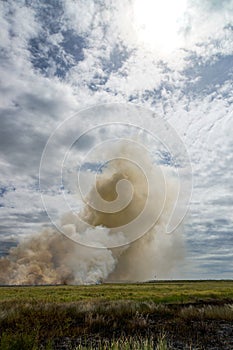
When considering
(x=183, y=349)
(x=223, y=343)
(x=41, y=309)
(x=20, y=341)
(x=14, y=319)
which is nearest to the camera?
(x=20, y=341)

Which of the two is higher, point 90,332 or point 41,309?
point 41,309

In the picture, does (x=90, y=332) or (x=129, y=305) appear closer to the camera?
(x=90, y=332)

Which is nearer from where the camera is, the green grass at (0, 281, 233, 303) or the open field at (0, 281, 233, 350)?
the open field at (0, 281, 233, 350)

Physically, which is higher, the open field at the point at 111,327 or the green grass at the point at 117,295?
the green grass at the point at 117,295

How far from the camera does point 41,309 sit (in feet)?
69.1

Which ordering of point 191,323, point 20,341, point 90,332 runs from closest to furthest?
point 20,341 → point 90,332 → point 191,323

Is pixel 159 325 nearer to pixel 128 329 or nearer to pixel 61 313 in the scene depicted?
pixel 128 329

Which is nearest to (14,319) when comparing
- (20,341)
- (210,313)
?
(20,341)

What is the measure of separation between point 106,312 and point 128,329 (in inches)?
177

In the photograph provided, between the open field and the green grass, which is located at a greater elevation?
the green grass

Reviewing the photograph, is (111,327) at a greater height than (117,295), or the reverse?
(117,295)

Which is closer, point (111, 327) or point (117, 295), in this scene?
point (111, 327)

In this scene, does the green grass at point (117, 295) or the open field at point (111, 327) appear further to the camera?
the green grass at point (117, 295)

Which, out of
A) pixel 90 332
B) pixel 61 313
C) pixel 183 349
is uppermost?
pixel 61 313
